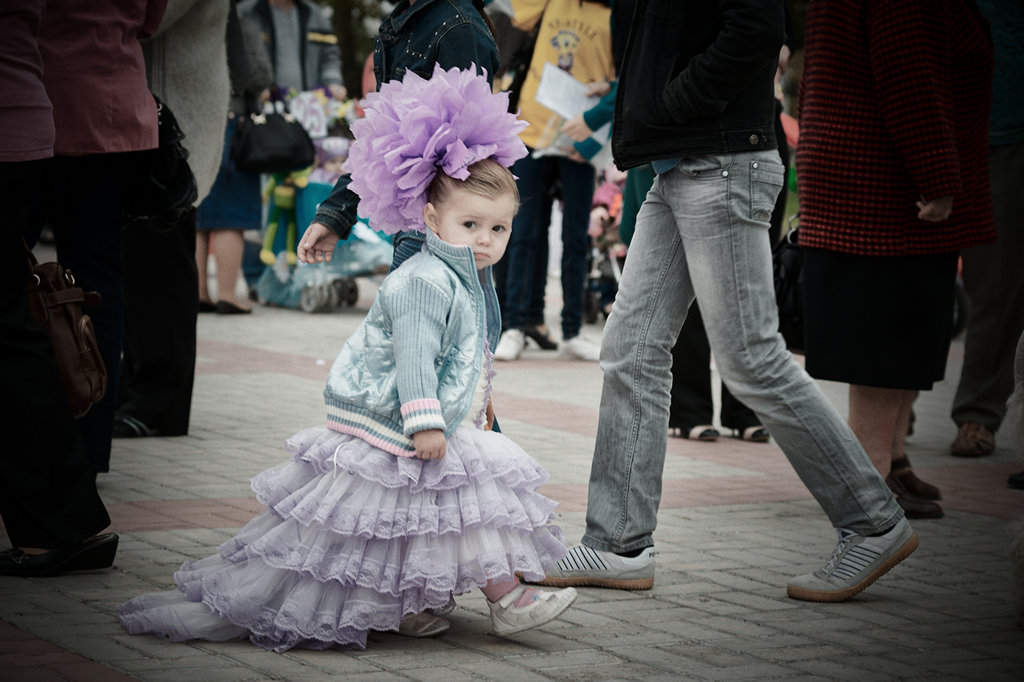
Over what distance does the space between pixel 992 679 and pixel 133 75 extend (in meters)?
3.16

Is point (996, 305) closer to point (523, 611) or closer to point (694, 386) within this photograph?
point (694, 386)

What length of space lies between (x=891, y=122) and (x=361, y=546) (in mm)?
2586

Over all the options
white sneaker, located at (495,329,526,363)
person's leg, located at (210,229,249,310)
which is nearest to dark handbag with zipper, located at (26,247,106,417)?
white sneaker, located at (495,329,526,363)

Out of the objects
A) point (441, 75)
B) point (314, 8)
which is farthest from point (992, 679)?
point (314, 8)

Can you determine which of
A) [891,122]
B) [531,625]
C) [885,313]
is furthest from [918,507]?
[531,625]

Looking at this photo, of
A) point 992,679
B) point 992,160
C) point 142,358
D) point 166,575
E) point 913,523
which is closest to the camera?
point 992,679

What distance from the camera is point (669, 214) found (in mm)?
4160

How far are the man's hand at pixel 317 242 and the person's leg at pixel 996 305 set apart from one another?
395cm

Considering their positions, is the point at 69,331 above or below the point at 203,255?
above

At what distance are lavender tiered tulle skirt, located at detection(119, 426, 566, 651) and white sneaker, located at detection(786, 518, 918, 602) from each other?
1.02 m

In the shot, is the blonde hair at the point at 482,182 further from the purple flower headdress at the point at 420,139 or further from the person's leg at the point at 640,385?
the person's leg at the point at 640,385

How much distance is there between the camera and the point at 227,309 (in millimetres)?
11883

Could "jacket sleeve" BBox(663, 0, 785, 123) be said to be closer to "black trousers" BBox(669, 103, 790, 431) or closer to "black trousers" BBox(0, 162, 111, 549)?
"black trousers" BBox(0, 162, 111, 549)

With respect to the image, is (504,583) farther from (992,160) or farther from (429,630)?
(992,160)
